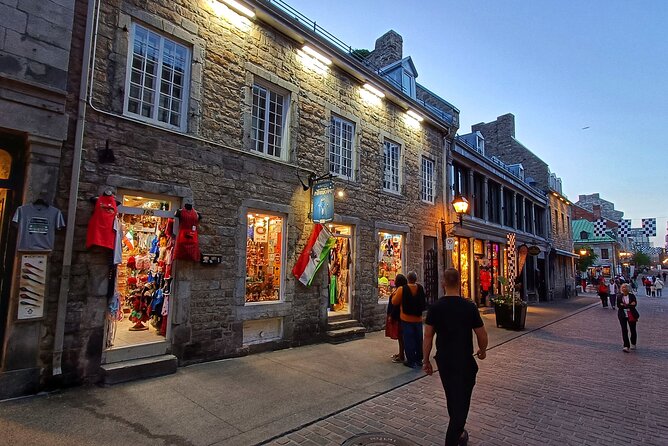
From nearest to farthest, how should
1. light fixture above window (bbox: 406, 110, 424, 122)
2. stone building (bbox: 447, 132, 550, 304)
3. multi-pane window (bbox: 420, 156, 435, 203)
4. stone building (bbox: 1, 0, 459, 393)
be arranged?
stone building (bbox: 1, 0, 459, 393), light fixture above window (bbox: 406, 110, 424, 122), multi-pane window (bbox: 420, 156, 435, 203), stone building (bbox: 447, 132, 550, 304)

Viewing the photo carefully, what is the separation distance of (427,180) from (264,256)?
25.9 ft

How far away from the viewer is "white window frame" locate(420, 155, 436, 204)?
Result: 1320cm

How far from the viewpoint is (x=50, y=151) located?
5066 mm

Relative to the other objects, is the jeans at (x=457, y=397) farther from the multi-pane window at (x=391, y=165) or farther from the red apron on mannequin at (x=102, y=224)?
the multi-pane window at (x=391, y=165)

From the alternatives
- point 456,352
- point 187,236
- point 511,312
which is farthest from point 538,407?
point 511,312

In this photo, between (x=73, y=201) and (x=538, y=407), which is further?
(x=73, y=201)

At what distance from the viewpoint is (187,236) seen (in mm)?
6289

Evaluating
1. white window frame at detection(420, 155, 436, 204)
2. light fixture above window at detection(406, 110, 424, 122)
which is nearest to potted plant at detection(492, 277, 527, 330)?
white window frame at detection(420, 155, 436, 204)

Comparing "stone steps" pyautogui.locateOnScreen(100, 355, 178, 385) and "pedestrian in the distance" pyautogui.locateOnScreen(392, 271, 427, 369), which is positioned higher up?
"pedestrian in the distance" pyautogui.locateOnScreen(392, 271, 427, 369)

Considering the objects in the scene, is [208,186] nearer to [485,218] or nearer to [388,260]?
[388,260]

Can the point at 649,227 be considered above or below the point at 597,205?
below

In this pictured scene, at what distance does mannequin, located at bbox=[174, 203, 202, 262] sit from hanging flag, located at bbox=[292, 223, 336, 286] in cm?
257

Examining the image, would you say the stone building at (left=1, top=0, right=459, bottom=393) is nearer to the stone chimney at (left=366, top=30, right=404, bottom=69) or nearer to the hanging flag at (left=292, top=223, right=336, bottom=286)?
the hanging flag at (left=292, top=223, right=336, bottom=286)

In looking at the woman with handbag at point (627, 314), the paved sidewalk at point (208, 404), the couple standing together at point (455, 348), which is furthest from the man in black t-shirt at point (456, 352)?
the woman with handbag at point (627, 314)
